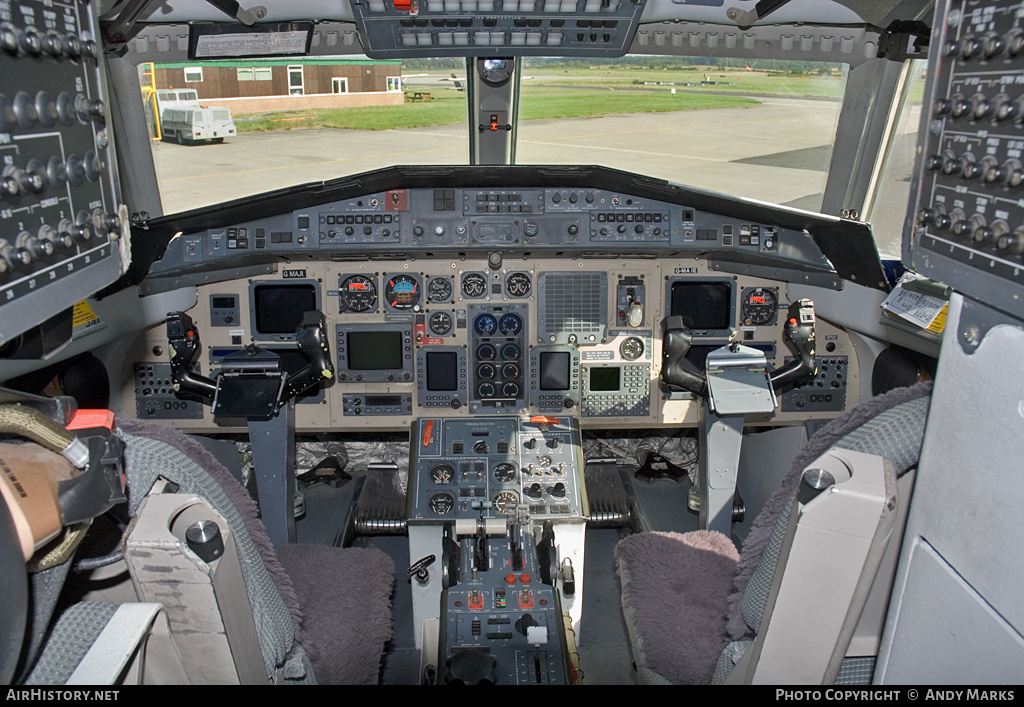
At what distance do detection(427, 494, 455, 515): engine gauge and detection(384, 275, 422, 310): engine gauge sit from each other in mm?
936

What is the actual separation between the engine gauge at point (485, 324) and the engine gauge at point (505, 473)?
2.16ft

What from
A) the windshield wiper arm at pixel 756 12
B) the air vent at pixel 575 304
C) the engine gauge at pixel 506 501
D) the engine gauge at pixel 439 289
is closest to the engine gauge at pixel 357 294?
the engine gauge at pixel 439 289

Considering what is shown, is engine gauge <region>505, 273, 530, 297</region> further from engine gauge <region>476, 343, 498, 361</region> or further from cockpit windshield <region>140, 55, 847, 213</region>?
cockpit windshield <region>140, 55, 847, 213</region>

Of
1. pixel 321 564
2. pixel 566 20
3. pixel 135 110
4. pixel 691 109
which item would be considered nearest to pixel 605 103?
pixel 691 109

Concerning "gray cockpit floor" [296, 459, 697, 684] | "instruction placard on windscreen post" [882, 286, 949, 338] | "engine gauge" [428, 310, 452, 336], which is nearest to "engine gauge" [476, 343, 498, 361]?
"engine gauge" [428, 310, 452, 336]

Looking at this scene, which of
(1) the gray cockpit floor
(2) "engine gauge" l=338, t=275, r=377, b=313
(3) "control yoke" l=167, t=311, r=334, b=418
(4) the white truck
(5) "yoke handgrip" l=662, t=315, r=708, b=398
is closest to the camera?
(1) the gray cockpit floor

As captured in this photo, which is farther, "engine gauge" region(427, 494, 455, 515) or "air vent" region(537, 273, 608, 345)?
"air vent" region(537, 273, 608, 345)

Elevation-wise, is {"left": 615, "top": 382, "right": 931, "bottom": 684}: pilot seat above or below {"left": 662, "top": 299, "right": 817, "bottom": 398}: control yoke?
above

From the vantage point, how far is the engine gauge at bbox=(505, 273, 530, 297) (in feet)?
11.7

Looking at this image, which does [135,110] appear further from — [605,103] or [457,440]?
[605,103]

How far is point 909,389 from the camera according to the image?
4.19ft

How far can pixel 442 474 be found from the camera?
334cm

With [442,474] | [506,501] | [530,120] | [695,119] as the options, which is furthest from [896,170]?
[442,474]

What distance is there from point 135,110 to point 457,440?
6.89 feet
